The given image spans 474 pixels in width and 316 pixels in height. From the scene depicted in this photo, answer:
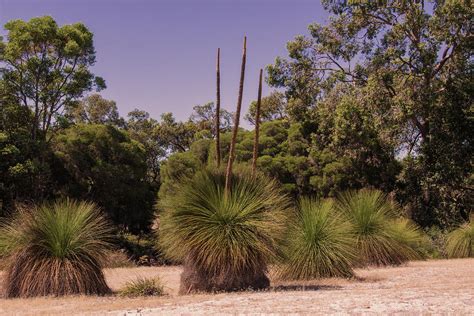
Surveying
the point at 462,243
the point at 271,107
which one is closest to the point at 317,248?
the point at 462,243

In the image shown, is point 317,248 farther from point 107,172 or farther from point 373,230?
point 107,172

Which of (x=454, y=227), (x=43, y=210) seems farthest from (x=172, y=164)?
(x=43, y=210)

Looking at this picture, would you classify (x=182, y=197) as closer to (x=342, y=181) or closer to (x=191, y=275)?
(x=191, y=275)

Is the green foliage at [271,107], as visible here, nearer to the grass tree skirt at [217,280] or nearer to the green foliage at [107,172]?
the green foliage at [107,172]

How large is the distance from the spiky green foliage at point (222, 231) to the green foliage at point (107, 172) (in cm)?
1666

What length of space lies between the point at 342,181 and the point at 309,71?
524 centimetres

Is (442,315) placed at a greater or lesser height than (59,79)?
lesser

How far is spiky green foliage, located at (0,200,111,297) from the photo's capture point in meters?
10.0

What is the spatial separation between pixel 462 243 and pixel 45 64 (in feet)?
60.3

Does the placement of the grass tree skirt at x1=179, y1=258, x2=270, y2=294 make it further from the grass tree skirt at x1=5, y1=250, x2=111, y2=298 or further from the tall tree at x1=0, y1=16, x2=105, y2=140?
the tall tree at x1=0, y1=16, x2=105, y2=140

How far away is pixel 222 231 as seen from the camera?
940cm

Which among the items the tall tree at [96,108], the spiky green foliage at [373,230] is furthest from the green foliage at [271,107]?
the spiky green foliage at [373,230]

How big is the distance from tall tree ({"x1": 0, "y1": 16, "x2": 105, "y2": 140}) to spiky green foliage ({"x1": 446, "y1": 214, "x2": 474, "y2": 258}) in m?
16.9

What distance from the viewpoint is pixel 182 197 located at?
32.1ft
